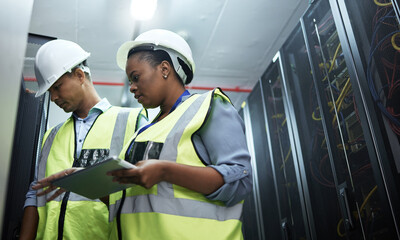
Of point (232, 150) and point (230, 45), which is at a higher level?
point (230, 45)

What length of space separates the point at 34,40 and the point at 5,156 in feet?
4.90

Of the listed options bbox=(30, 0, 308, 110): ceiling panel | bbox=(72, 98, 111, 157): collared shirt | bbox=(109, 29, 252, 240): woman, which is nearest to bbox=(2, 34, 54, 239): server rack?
bbox=(72, 98, 111, 157): collared shirt

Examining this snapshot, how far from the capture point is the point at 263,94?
9.37ft

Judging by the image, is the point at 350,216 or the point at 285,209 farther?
the point at 285,209

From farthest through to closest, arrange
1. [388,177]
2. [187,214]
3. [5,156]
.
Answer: [388,177]
[187,214]
[5,156]

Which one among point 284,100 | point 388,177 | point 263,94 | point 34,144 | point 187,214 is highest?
point 263,94

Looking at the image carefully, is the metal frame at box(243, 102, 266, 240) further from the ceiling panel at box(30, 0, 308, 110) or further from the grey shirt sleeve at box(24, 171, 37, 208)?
the grey shirt sleeve at box(24, 171, 37, 208)

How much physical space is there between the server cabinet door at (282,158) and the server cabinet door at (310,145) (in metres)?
0.08

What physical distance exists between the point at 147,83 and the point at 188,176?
46 cm

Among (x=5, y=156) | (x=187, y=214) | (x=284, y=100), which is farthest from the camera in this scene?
(x=284, y=100)

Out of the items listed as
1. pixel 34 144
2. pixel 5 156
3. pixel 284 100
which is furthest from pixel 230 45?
pixel 5 156

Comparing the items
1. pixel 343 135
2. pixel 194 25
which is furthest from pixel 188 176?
pixel 194 25

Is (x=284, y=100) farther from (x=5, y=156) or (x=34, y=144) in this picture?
(x=5, y=156)

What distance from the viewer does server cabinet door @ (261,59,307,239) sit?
2.32 metres
